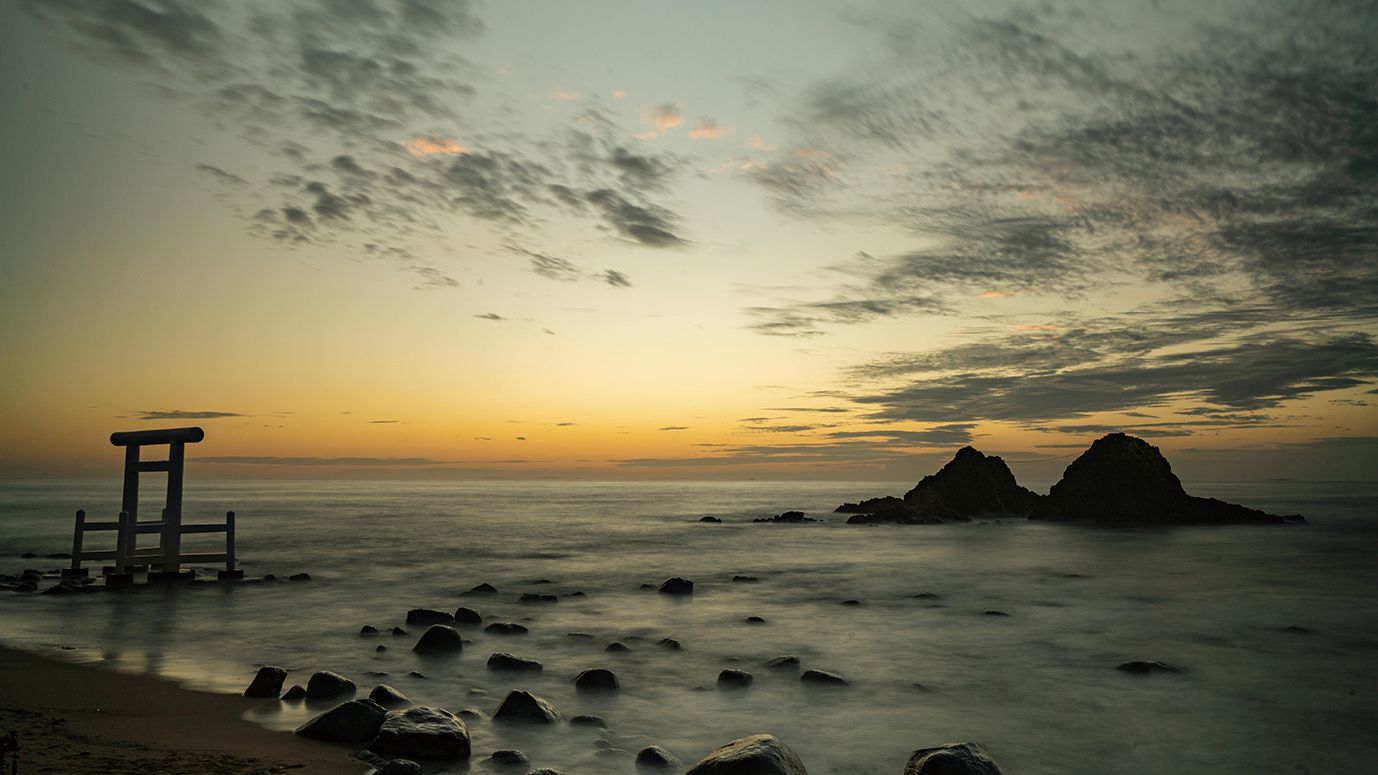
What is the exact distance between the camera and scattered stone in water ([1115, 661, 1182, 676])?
603 inches

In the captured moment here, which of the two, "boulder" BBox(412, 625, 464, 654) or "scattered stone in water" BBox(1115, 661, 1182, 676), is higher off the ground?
"boulder" BBox(412, 625, 464, 654)

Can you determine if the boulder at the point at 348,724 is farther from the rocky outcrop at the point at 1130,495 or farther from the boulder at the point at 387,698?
the rocky outcrop at the point at 1130,495

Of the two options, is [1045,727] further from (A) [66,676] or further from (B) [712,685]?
(A) [66,676]

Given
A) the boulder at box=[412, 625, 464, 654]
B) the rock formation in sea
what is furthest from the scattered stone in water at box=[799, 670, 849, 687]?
the rock formation in sea

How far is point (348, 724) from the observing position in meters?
9.02

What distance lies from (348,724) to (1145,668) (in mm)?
14762

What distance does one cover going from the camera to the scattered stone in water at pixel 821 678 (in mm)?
13875

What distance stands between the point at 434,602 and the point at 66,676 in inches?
472

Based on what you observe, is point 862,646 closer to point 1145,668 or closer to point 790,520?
point 1145,668

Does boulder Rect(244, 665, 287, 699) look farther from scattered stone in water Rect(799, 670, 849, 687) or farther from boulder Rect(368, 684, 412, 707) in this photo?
scattered stone in water Rect(799, 670, 849, 687)

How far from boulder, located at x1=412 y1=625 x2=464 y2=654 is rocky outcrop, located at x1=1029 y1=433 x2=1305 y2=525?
58.4 m

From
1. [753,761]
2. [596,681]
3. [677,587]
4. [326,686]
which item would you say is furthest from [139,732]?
[677,587]

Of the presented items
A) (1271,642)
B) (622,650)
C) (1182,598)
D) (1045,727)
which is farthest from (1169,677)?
(1182,598)

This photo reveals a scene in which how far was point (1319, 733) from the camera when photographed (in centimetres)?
1191
